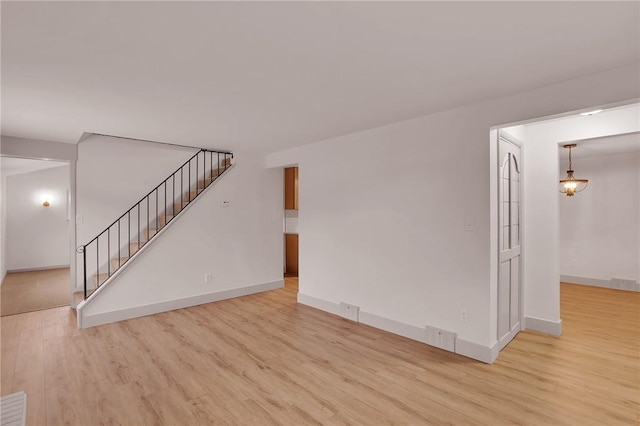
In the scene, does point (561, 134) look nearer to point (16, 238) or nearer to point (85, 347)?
point (85, 347)

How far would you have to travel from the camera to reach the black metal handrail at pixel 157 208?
16.1 ft

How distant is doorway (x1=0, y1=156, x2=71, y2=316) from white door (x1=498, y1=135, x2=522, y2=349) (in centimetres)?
770

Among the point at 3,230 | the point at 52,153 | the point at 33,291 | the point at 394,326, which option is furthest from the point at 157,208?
the point at 3,230

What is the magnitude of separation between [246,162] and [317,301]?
2748mm

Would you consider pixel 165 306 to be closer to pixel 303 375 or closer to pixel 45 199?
pixel 303 375

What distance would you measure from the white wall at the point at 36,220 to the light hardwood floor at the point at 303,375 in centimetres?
437

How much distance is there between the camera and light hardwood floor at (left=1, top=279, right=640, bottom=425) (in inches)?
91.2

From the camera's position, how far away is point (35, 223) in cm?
780

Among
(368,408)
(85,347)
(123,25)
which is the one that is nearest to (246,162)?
(85,347)

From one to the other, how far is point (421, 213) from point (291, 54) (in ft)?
7.45

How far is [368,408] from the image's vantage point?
238 cm

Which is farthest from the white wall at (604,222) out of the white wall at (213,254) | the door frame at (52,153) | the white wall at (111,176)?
the door frame at (52,153)

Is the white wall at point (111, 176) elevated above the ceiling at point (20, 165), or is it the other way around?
the ceiling at point (20, 165)

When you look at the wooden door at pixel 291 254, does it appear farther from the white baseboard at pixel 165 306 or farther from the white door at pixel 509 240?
the white door at pixel 509 240
